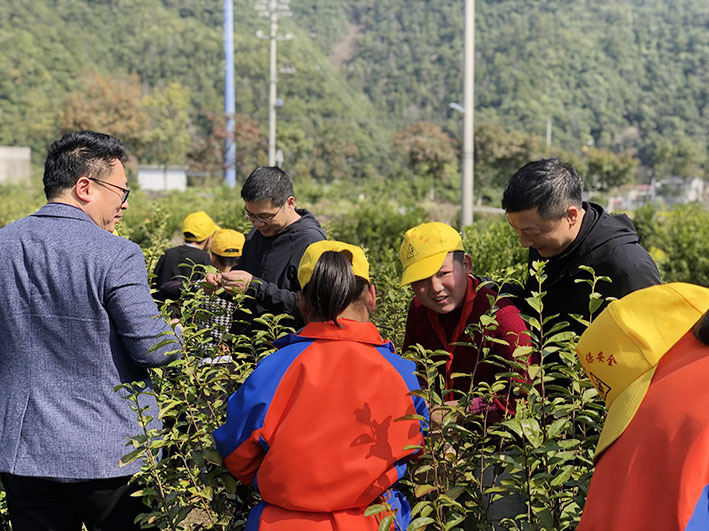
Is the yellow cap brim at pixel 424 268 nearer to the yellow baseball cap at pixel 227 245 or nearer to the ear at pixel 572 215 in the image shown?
the ear at pixel 572 215

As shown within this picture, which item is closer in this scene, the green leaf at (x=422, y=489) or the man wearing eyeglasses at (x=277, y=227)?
the green leaf at (x=422, y=489)

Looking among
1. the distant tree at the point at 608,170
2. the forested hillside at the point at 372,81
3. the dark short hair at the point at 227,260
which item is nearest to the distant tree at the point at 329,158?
the forested hillside at the point at 372,81

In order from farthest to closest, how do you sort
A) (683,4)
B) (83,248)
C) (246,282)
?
(683,4), (246,282), (83,248)

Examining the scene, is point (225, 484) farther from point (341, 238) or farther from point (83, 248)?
point (341, 238)

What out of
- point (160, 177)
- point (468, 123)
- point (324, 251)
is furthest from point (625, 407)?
point (160, 177)

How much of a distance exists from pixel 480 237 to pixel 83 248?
17.4ft

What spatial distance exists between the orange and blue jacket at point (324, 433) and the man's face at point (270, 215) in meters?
1.64

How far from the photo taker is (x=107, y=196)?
225 centimetres

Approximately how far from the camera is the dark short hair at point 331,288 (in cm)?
183

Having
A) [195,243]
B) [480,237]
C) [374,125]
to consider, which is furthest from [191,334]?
[374,125]

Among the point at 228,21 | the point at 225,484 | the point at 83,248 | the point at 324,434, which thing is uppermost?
the point at 228,21

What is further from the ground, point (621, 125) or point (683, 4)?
point (683, 4)

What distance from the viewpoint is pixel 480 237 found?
698cm

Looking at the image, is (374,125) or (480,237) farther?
(374,125)
